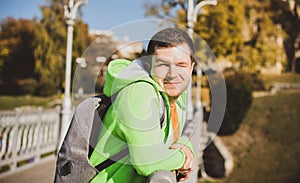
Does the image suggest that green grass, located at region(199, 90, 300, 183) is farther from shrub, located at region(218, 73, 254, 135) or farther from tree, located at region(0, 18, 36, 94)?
tree, located at region(0, 18, 36, 94)

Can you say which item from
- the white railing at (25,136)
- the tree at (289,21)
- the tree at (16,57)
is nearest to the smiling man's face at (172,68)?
the white railing at (25,136)

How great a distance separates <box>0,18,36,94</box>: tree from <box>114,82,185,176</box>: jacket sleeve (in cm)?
2364

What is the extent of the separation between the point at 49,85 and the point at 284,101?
13.9 metres

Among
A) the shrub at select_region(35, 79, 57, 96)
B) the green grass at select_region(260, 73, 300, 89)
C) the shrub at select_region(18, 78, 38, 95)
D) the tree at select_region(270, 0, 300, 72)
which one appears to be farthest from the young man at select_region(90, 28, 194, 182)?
the shrub at select_region(18, 78, 38, 95)

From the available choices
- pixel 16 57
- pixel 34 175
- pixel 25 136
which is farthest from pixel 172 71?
pixel 16 57

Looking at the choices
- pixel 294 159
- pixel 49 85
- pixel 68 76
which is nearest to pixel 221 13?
pixel 294 159

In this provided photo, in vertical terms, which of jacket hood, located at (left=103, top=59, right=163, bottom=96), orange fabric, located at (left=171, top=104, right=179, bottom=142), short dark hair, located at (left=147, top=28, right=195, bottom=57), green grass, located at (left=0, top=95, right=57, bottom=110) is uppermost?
short dark hair, located at (left=147, top=28, right=195, bottom=57)

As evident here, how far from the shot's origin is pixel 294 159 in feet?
33.5

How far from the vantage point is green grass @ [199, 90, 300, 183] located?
30.9ft

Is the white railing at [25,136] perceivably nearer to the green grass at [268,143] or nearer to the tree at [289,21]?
the green grass at [268,143]

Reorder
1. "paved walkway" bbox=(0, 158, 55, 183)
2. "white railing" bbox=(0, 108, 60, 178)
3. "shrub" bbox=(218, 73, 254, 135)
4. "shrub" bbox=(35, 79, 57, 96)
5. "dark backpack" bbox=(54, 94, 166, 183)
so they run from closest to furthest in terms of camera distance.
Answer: "dark backpack" bbox=(54, 94, 166, 183) → "paved walkway" bbox=(0, 158, 55, 183) → "white railing" bbox=(0, 108, 60, 178) → "shrub" bbox=(218, 73, 254, 135) → "shrub" bbox=(35, 79, 57, 96)

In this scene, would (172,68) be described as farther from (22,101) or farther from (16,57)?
(16,57)

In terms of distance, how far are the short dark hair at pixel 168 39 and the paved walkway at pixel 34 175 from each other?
3.20m

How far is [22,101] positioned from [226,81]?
13.5 metres
